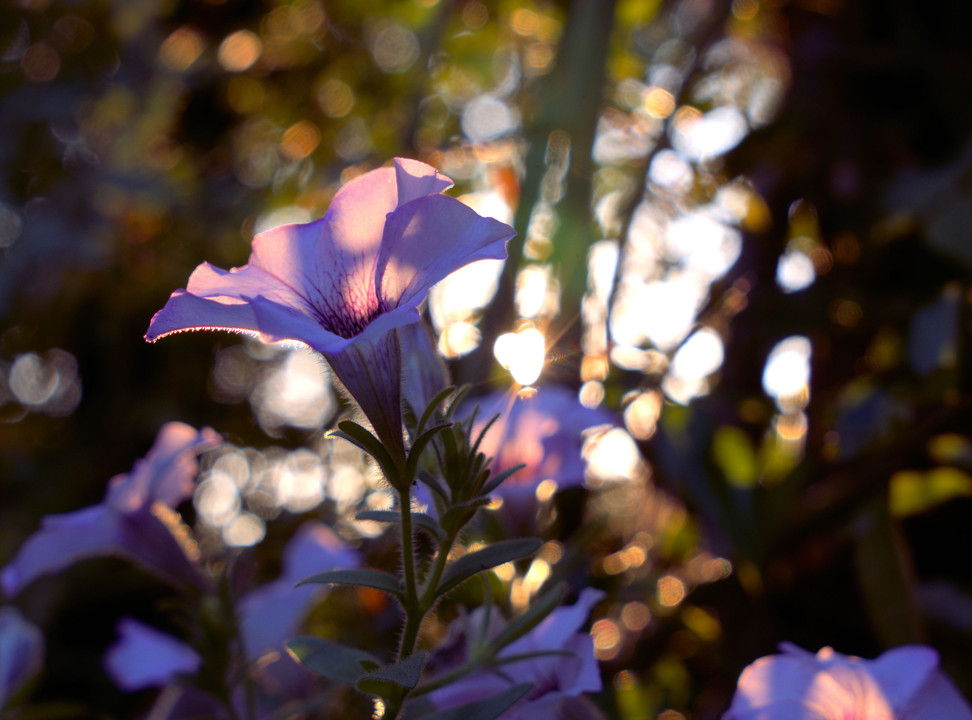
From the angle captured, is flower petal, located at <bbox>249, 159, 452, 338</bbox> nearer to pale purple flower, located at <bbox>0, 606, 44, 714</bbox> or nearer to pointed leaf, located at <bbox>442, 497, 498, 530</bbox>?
pointed leaf, located at <bbox>442, 497, 498, 530</bbox>

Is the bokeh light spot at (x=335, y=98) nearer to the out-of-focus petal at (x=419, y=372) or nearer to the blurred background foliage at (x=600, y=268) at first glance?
the blurred background foliage at (x=600, y=268)

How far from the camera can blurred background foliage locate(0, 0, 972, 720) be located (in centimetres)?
57

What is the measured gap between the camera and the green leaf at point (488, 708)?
27 centimetres

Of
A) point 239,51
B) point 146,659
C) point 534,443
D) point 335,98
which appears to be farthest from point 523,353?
point 239,51

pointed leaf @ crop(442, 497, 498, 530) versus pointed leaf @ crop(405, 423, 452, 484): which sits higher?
pointed leaf @ crop(405, 423, 452, 484)

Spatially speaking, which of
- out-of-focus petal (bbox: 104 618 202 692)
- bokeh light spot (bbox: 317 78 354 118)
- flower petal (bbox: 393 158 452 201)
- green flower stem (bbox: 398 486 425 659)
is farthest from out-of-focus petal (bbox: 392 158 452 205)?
bokeh light spot (bbox: 317 78 354 118)

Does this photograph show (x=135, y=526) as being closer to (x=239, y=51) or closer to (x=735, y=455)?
(x=735, y=455)

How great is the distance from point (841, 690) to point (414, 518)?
209 millimetres

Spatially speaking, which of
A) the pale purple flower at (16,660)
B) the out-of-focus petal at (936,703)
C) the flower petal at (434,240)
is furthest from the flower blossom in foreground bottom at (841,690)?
the pale purple flower at (16,660)

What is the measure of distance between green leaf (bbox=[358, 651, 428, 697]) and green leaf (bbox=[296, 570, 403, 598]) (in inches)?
1.1

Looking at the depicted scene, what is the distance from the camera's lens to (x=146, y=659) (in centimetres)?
50

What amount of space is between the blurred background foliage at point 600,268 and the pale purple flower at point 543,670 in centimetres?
6

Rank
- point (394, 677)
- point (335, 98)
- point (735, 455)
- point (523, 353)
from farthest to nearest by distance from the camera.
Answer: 1. point (335, 98)
2. point (735, 455)
3. point (523, 353)
4. point (394, 677)

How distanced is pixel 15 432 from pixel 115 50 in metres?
0.74
